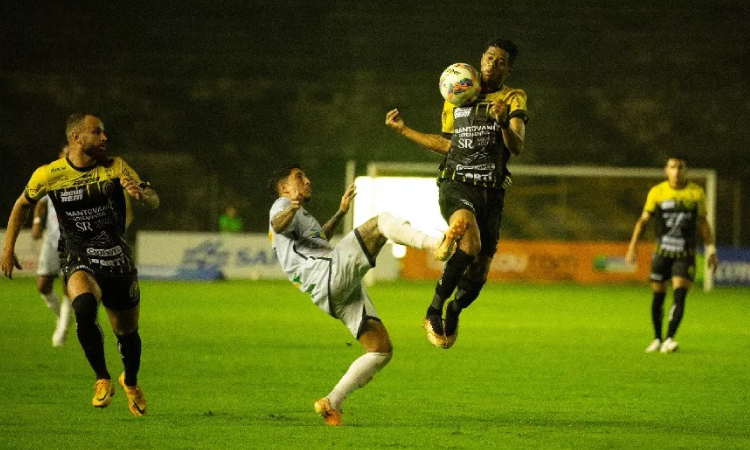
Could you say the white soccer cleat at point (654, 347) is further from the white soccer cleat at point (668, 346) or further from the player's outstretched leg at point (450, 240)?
the player's outstretched leg at point (450, 240)

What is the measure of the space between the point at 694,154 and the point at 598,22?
502 cm

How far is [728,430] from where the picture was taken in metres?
7.96

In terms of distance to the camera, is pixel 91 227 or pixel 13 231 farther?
pixel 13 231

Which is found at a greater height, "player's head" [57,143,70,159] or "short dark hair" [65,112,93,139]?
"short dark hair" [65,112,93,139]

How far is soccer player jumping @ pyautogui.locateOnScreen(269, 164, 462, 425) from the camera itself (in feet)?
25.0

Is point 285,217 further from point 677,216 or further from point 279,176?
point 677,216

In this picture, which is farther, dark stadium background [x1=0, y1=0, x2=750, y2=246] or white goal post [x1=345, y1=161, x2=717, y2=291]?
dark stadium background [x1=0, y1=0, x2=750, y2=246]

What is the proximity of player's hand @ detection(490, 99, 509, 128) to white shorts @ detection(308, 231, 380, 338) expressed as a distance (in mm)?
1270

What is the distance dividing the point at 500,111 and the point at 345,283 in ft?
5.15

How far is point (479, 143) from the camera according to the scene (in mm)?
8445

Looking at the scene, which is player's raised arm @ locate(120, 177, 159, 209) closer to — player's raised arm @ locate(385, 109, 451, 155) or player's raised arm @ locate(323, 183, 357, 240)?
player's raised arm @ locate(323, 183, 357, 240)

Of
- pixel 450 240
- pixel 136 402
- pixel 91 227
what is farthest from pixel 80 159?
pixel 450 240

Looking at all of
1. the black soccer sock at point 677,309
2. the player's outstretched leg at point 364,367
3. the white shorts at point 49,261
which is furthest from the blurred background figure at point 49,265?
the black soccer sock at point 677,309

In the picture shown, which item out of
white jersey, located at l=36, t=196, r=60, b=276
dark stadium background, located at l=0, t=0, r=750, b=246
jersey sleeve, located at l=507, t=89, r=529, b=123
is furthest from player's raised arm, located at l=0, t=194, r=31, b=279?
dark stadium background, located at l=0, t=0, r=750, b=246
